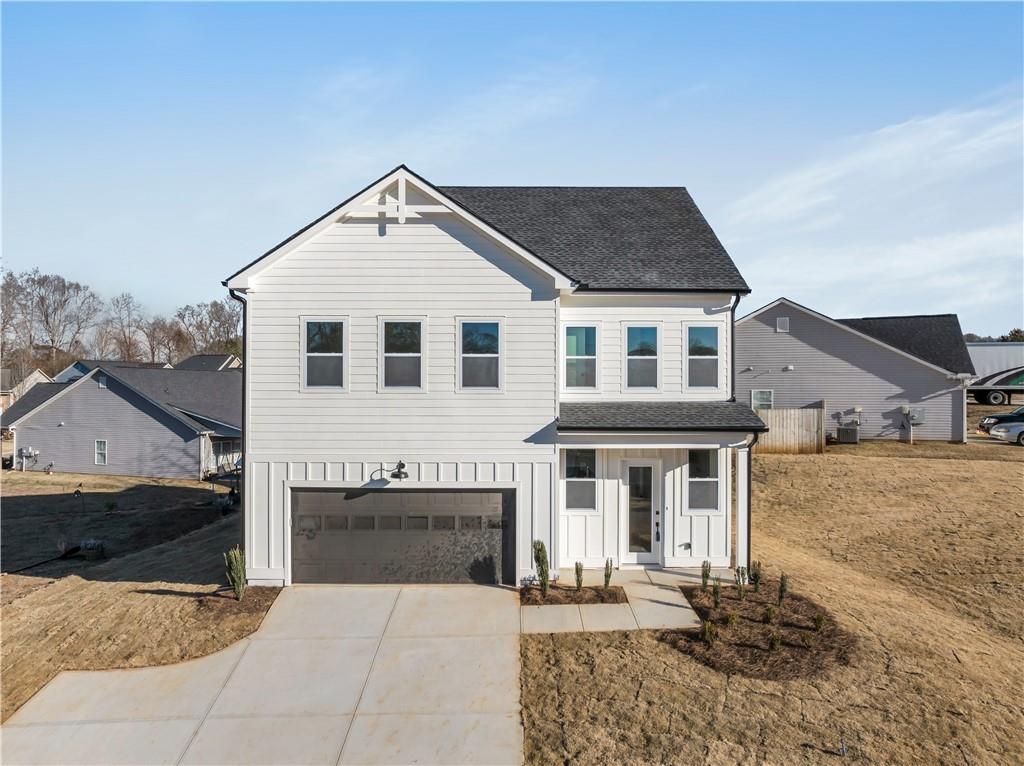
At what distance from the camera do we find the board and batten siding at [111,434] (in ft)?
102

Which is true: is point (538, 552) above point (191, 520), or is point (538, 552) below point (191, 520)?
above

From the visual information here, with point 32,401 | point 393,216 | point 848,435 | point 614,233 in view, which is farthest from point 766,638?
point 32,401

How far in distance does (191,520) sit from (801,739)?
19558 millimetres

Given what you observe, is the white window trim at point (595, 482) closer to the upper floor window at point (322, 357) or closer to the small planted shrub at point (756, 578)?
the small planted shrub at point (756, 578)

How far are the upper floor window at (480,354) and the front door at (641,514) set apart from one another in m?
3.43

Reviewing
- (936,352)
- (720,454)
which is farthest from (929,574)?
(936,352)

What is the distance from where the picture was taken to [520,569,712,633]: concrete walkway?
10.4m

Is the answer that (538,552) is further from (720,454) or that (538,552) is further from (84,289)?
(84,289)

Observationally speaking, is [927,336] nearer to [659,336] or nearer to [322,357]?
[659,336]

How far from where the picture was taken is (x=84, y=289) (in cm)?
8038

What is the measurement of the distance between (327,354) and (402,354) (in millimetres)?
1446

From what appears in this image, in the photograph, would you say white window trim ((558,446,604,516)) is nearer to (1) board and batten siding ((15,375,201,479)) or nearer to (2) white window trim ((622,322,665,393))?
(2) white window trim ((622,322,665,393))

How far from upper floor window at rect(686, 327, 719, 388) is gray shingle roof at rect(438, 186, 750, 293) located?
1088mm

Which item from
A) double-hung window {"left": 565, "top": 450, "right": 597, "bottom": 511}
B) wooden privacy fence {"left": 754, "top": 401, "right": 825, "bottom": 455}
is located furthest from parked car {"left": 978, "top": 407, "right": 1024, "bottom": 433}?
double-hung window {"left": 565, "top": 450, "right": 597, "bottom": 511}
